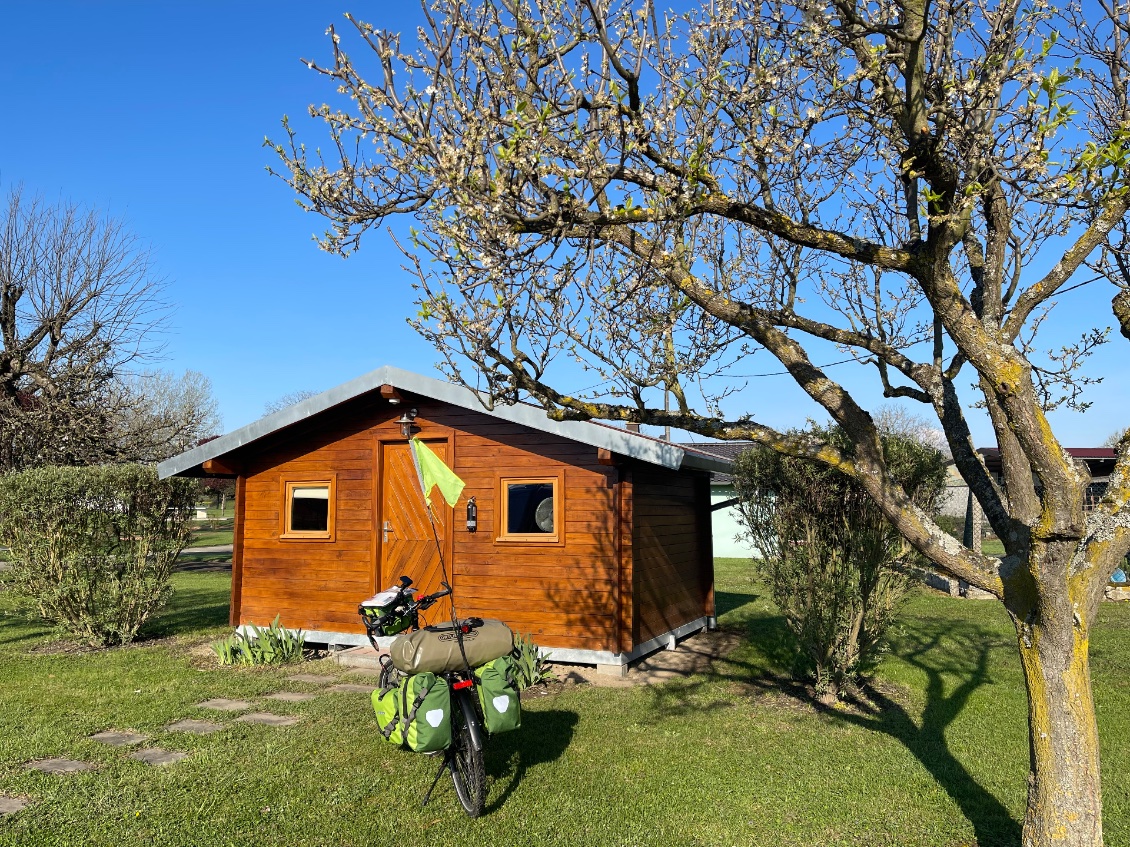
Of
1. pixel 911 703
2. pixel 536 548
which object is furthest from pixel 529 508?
pixel 911 703

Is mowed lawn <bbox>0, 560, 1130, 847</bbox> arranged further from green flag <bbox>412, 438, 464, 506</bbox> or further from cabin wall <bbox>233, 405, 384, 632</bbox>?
green flag <bbox>412, 438, 464, 506</bbox>

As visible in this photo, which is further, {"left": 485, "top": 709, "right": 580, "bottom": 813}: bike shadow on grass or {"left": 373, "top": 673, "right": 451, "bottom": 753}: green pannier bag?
{"left": 485, "top": 709, "right": 580, "bottom": 813}: bike shadow on grass

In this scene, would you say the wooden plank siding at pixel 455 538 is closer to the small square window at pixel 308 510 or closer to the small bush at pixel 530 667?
the small square window at pixel 308 510

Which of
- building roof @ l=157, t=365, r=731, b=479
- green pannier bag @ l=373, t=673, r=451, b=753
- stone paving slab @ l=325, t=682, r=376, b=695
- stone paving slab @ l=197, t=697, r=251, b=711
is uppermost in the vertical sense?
building roof @ l=157, t=365, r=731, b=479

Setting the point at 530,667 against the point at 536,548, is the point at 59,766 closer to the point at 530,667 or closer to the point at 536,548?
the point at 530,667

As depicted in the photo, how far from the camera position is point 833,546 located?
7371 mm

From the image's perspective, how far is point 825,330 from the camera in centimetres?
516

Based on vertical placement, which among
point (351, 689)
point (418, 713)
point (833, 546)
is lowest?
point (351, 689)

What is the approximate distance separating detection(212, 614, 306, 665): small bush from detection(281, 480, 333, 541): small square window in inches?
51.5

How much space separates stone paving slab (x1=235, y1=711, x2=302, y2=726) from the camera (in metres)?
7.02

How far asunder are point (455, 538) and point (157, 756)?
4409 millimetres

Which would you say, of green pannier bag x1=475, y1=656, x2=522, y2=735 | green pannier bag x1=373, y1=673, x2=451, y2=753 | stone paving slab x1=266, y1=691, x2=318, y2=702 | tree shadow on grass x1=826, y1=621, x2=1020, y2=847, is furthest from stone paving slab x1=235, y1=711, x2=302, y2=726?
tree shadow on grass x1=826, y1=621, x2=1020, y2=847

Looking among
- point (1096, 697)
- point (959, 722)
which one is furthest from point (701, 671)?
point (1096, 697)

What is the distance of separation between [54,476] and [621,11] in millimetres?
9877
